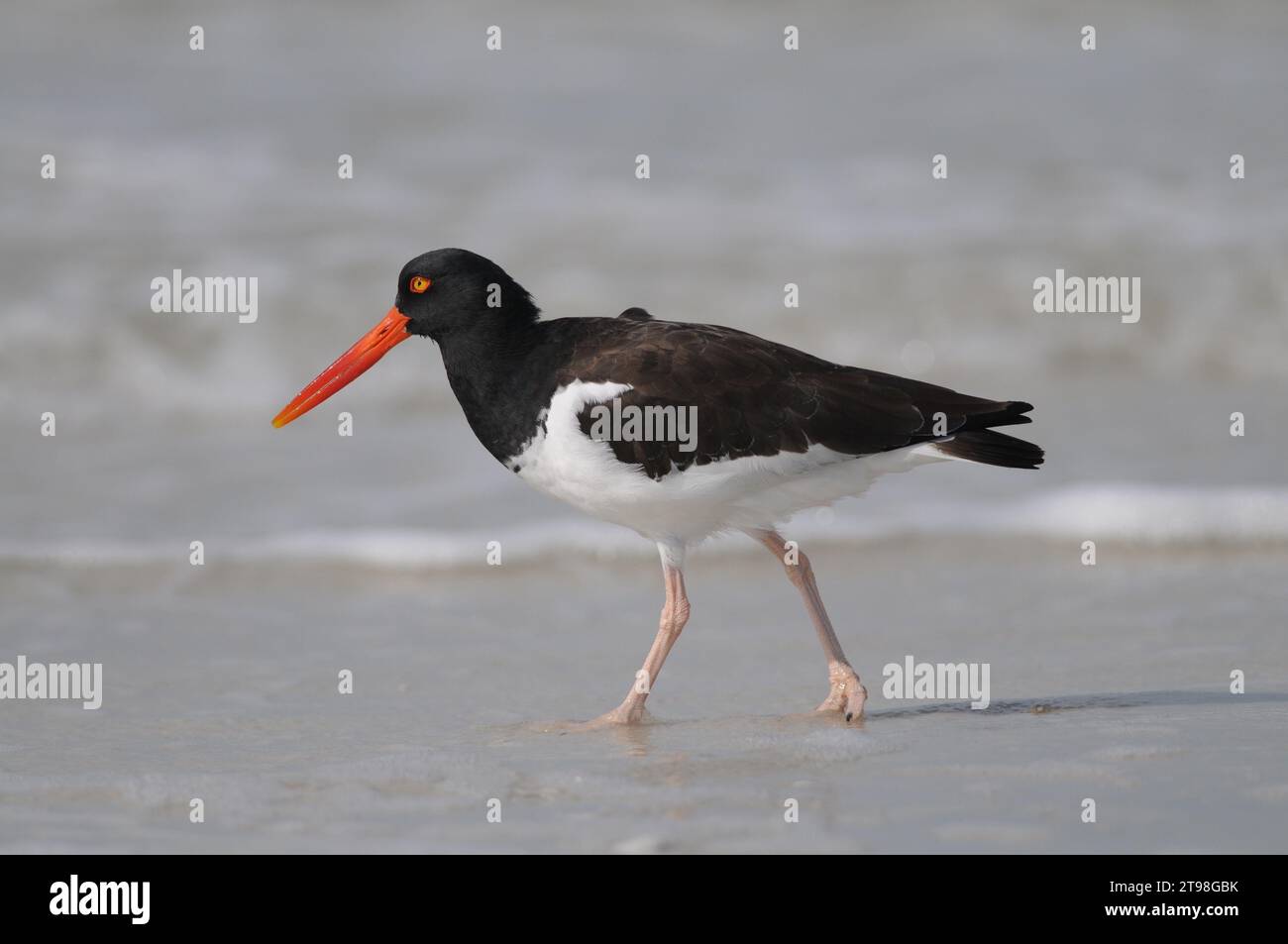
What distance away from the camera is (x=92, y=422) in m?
9.84

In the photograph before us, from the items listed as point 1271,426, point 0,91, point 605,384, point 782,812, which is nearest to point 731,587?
point 605,384

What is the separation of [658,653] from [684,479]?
68cm

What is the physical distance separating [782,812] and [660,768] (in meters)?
0.54

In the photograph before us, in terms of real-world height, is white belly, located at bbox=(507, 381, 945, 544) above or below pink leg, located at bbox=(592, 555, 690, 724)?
above

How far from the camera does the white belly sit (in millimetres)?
5035

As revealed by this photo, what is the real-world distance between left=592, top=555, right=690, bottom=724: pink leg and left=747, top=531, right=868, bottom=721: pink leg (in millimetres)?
333

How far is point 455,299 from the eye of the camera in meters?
5.43

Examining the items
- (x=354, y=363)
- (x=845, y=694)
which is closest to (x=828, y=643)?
(x=845, y=694)
